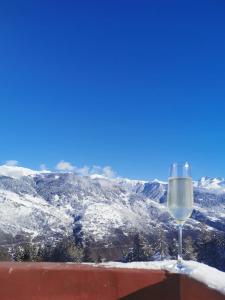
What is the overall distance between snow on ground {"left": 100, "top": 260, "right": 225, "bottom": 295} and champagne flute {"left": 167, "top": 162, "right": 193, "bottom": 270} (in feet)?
0.24

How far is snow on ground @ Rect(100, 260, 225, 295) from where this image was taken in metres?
2.57

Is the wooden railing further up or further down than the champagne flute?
further down

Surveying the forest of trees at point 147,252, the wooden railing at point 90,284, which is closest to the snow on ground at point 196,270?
the wooden railing at point 90,284

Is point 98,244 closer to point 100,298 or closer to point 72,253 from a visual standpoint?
point 72,253

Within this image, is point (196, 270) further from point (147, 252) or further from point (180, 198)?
point (147, 252)

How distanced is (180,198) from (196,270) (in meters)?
0.40

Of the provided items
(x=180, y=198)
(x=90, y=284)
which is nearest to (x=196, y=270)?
(x=180, y=198)

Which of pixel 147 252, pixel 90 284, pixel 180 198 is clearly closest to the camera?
pixel 90 284

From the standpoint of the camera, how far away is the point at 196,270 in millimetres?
2762

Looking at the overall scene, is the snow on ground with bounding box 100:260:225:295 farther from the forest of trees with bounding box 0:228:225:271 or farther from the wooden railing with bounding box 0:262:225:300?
the forest of trees with bounding box 0:228:225:271

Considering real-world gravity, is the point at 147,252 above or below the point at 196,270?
below

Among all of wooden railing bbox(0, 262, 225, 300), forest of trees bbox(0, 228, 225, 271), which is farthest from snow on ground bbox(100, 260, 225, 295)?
forest of trees bbox(0, 228, 225, 271)

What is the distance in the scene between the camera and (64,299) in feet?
8.52

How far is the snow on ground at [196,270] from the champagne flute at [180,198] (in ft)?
0.24
